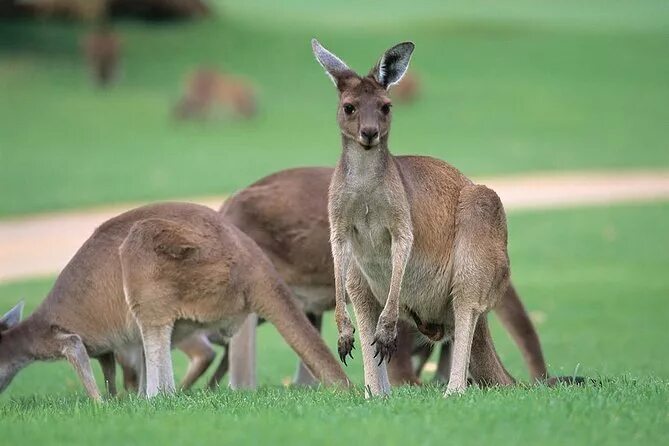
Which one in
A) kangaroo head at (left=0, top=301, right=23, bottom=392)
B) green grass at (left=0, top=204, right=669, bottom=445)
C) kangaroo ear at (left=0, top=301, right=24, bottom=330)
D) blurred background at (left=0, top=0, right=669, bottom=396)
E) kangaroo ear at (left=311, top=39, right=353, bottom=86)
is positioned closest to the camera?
green grass at (left=0, top=204, right=669, bottom=445)

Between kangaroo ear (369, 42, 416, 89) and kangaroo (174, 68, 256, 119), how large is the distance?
73.0 feet

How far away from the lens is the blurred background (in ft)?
48.4

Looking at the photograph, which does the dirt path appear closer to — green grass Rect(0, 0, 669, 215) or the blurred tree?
green grass Rect(0, 0, 669, 215)

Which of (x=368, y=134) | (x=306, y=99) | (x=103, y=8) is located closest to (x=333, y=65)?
(x=368, y=134)

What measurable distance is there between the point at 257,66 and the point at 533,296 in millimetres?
20783

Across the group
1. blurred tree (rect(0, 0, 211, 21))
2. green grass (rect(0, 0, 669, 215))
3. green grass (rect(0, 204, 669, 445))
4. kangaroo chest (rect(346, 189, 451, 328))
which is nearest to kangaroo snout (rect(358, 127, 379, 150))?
kangaroo chest (rect(346, 189, 451, 328))

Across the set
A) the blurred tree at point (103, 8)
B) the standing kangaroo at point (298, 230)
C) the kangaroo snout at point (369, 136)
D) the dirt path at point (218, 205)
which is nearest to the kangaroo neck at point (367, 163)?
the kangaroo snout at point (369, 136)

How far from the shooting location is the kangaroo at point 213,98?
29078 millimetres

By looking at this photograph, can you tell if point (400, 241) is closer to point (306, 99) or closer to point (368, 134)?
point (368, 134)

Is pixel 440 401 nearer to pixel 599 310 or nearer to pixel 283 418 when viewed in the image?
pixel 283 418

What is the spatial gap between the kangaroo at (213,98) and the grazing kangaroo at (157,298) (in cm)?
2119

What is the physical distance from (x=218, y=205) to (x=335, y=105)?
41.0ft

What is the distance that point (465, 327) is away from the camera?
22.1ft

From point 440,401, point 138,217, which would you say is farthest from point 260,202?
point 440,401
